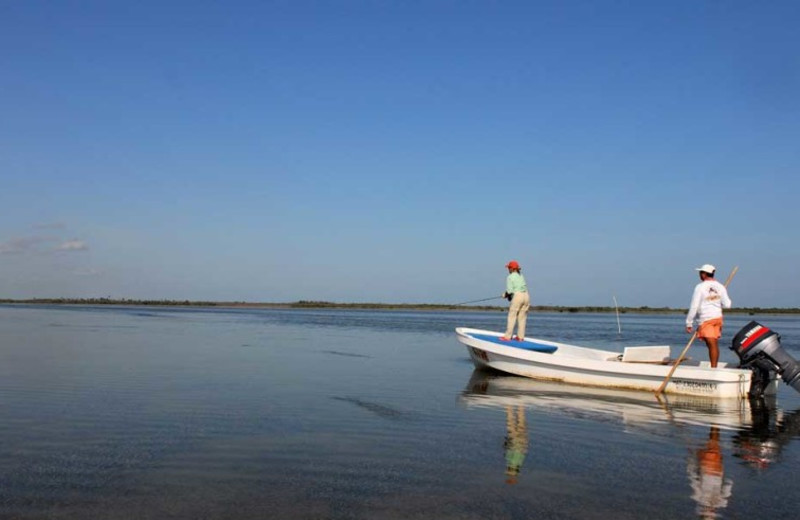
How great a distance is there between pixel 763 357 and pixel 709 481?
23.7 feet

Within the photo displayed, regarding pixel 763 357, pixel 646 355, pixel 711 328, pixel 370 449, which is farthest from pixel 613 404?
pixel 370 449

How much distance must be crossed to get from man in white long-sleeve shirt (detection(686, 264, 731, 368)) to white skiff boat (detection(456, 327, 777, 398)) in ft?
2.13

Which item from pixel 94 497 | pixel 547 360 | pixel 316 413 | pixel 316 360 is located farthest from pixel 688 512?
pixel 316 360

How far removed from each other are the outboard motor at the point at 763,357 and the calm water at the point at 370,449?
60 cm

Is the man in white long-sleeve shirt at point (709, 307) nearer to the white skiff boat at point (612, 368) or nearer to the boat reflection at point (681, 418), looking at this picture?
the white skiff boat at point (612, 368)

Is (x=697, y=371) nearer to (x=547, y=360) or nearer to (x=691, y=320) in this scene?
(x=691, y=320)

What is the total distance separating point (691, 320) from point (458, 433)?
677 centimetres

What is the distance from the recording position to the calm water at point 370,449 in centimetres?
605

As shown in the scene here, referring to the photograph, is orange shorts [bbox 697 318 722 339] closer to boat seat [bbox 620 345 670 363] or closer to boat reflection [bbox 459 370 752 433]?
boat reflection [bbox 459 370 752 433]

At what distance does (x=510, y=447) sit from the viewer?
855 cm

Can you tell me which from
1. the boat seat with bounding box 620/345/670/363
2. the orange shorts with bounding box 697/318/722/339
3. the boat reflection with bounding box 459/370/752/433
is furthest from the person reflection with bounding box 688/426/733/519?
the boat seat with bounding box 620/345/670/363

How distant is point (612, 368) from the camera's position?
14859mm

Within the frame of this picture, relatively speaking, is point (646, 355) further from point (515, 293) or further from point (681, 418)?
point (681, 418)

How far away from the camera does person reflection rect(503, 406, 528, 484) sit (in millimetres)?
7355
